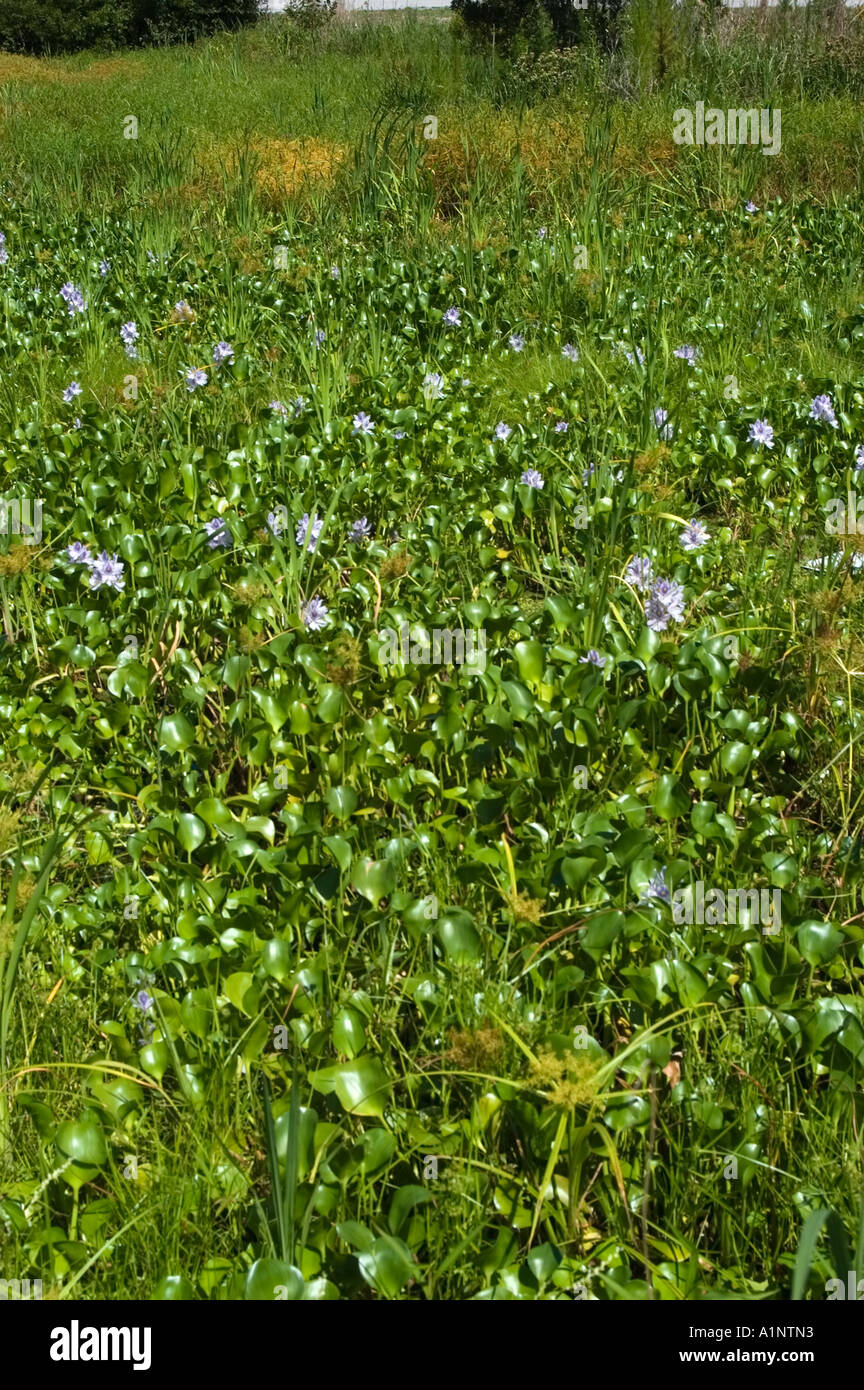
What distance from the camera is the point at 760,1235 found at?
193 cm

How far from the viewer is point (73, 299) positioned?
20.1 feet

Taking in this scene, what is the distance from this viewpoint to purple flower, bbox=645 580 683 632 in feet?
10.9

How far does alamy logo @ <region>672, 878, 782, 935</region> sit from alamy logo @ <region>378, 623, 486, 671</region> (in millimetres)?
993

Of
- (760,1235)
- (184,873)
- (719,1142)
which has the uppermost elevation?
(184,873)

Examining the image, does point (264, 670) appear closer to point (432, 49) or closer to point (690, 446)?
point (690, 446)

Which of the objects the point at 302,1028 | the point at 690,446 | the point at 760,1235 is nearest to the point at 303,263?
the point at 690,446

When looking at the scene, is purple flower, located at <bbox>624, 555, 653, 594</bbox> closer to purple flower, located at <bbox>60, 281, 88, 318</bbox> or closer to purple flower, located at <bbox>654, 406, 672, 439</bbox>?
purple flower, located at <bbox>654, 406, 672, 439</bbox>

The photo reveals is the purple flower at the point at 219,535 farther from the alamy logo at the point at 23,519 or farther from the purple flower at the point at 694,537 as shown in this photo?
the purple flower at the point at 694,537

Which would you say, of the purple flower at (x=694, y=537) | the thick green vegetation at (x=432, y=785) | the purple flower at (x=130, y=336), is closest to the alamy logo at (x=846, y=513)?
the thick green vegetation at (x=432, y=785)

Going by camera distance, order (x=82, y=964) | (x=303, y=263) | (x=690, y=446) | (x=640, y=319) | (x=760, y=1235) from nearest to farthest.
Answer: (x=760, y=1235) → (x=82, y=964) → (x=690, y=446) → (x=640, y=319) → (x=303, y=263)

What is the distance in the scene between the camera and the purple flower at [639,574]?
3469 millimetres

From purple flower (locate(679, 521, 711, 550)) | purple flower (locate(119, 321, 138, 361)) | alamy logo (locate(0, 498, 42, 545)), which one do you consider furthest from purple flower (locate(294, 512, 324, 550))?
purple flower (locate(119, 321, 138, 361))

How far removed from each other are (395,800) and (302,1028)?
74 centimetres
